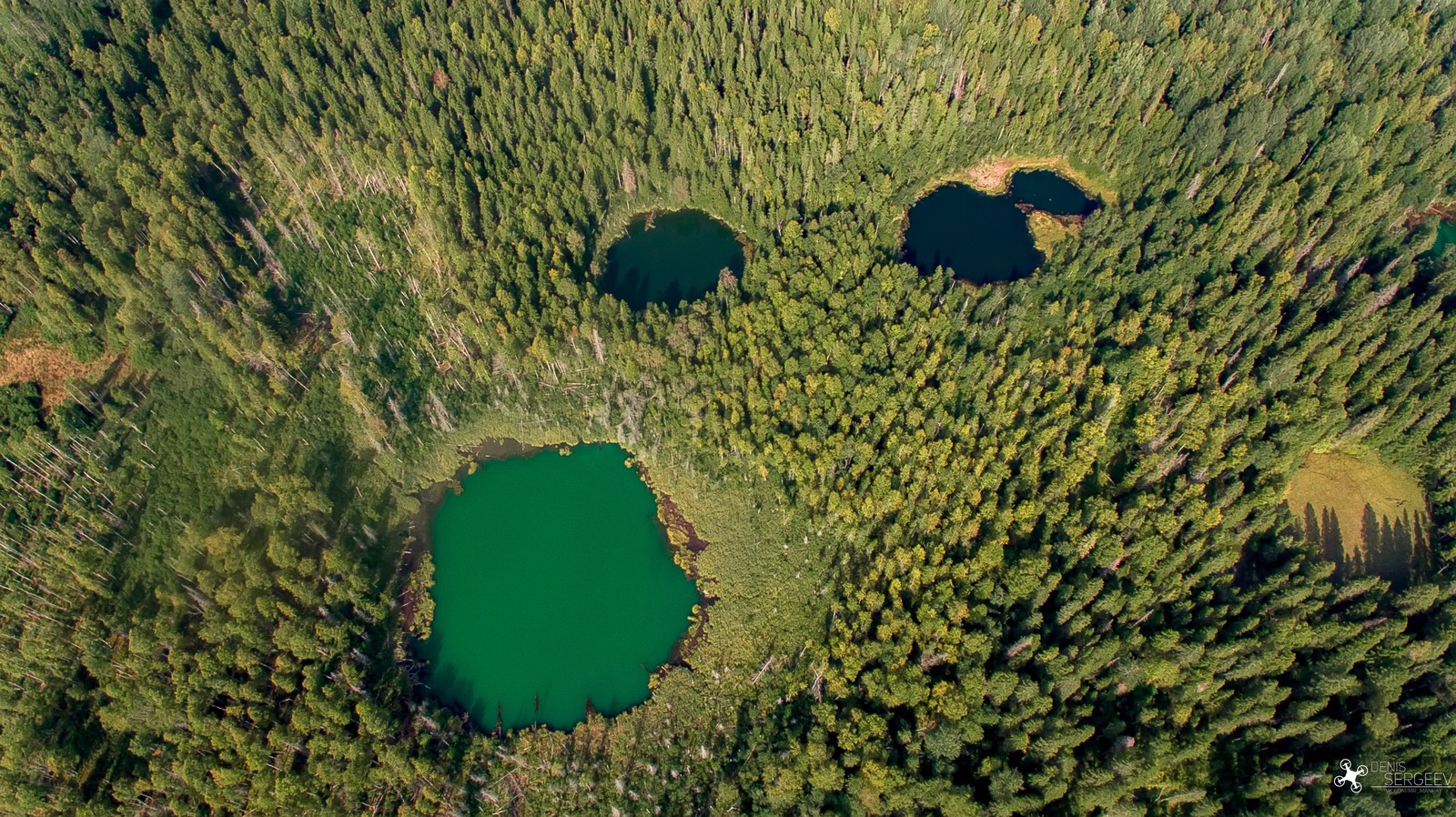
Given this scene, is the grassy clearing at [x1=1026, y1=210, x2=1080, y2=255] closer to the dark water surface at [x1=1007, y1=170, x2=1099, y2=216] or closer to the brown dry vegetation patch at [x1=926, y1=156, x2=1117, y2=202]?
the dark water surface at [x1=1007, y1=170, x2=1099, y2=216]

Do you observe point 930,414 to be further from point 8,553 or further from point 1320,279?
point 8,553

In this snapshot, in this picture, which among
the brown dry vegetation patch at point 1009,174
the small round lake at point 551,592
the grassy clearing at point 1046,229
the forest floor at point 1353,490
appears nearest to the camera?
the small round lake at point 551,592

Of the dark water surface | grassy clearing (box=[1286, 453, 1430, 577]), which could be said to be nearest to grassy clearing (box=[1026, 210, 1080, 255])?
the dark water surface

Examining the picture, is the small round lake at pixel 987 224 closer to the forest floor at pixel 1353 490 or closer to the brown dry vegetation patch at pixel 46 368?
the forest floor at pixel 1353 490

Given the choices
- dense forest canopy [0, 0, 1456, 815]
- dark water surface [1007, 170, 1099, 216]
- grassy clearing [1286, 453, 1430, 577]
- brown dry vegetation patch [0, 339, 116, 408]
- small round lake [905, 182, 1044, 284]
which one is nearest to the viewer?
dense forest canopy [0, 0, 1456, 815]

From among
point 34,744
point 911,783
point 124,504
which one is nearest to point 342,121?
point 124,504

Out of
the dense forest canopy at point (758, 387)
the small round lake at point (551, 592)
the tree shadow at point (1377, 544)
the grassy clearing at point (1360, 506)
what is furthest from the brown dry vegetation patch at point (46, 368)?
the grassy clearing at point (1360, 506)

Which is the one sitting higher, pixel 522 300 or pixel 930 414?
pixel 522 300
